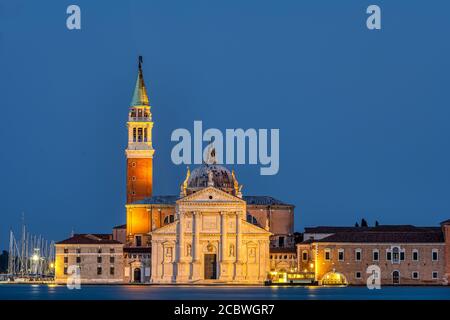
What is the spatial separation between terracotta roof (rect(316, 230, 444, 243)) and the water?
3.46 metres

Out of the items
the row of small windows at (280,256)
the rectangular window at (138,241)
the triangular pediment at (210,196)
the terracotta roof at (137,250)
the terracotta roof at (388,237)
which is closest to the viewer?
the terracotta roof at (388,237)

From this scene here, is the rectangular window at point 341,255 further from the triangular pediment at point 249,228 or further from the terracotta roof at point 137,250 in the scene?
the terracotta roof at point 137,250

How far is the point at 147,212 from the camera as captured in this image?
407 feet

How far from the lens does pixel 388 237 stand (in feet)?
384

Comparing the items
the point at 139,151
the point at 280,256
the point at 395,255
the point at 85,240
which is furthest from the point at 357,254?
the point at 139,151

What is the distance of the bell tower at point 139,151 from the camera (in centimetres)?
12794

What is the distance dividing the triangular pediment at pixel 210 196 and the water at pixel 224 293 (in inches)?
256

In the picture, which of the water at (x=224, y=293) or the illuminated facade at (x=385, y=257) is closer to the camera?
the water at (x=224, y=293)

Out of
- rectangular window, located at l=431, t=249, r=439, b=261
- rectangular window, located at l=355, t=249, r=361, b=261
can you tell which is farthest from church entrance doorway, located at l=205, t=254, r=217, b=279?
rectangular window, located at l=431, t=249, r=439, b=261

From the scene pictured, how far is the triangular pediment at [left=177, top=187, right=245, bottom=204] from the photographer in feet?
387

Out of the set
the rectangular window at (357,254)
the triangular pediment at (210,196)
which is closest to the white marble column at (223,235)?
the triangular pediment at (210,196)

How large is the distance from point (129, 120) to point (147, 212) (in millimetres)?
7951

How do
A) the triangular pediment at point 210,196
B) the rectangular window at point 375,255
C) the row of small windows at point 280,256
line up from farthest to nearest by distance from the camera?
1. the row of small windows at point 280,256
2. the triangular pediment at point 210,196
3. the rectangular window at point 375,255
